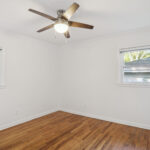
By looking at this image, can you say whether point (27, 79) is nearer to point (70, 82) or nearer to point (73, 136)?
point (70, 82)

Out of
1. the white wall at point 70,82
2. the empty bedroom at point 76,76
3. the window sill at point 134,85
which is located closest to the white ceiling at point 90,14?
the empty bedroom at point 76,76

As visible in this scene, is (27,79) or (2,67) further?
(27,79)

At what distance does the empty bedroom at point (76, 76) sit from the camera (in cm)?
210

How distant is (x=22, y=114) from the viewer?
3.19 metres

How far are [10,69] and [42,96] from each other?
4.38ft

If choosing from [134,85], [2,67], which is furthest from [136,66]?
[2,67]

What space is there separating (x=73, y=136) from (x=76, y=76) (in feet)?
6.45

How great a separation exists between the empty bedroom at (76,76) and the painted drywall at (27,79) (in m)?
0.02

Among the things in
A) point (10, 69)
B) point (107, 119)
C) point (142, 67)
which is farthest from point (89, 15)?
point (107, 119)

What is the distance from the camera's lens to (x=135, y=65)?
3061 mm

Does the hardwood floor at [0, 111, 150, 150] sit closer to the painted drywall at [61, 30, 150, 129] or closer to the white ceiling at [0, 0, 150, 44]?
the painted drywall at [61, 30, 150, 129]

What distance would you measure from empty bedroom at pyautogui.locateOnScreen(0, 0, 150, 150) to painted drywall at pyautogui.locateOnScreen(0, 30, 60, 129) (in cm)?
2

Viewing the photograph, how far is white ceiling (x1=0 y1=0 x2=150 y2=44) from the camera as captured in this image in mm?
1845

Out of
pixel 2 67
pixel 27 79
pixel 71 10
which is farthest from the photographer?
pixel 27 79
